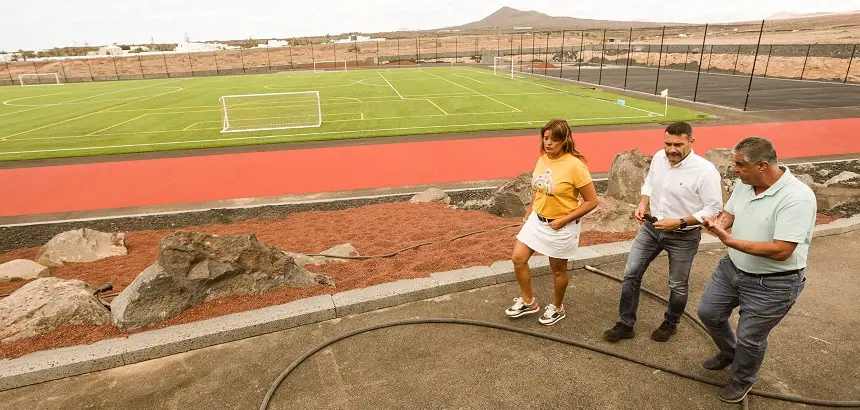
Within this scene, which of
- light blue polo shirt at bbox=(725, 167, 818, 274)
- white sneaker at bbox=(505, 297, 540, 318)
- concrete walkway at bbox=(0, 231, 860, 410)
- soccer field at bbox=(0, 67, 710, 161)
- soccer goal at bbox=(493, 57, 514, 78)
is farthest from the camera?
soccer goal at bbox=(493, 57, 514, 78)

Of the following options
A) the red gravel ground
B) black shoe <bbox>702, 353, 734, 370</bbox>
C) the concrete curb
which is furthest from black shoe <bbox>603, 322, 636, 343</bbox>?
the red gravel ground

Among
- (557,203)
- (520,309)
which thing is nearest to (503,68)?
(520,309)

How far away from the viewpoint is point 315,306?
4.88m

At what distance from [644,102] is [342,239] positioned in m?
21.4

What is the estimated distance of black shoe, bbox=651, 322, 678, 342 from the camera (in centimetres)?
439

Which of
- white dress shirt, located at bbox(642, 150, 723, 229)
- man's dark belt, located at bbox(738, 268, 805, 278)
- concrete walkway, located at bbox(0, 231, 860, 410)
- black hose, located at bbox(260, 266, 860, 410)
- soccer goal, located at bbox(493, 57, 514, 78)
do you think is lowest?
concrete walkway, located at bbox(0, 231, 860, 410)

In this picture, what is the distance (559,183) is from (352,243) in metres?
4.15

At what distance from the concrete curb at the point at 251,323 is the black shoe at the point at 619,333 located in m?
1.43

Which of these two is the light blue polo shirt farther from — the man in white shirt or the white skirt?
the white skirt

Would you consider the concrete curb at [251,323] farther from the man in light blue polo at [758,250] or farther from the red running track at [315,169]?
the red running track at [315,169]

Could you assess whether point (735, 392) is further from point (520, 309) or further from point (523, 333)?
point (520, 309)

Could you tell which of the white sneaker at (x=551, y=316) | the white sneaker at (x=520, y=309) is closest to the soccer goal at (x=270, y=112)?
the white sneaker at (x=520, y=309)

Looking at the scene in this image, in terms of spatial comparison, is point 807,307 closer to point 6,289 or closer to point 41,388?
point 41,388

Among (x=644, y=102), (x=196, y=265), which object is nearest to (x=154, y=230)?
(x=196, y=265)
